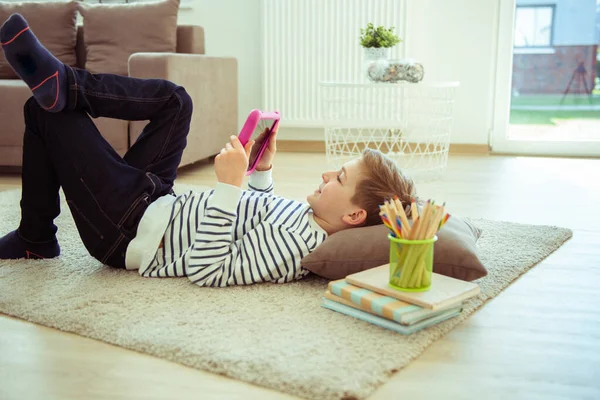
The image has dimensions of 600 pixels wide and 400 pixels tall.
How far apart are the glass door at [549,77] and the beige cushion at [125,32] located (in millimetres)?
1783

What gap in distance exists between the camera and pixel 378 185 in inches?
54.3

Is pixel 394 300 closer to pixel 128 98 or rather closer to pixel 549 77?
pixel 128 98

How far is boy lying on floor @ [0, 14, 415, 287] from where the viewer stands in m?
1.36

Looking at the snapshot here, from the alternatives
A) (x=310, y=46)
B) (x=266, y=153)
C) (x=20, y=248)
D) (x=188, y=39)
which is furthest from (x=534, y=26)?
(x=20, y=248)

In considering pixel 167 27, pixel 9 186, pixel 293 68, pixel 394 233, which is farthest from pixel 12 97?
pixel 394 233

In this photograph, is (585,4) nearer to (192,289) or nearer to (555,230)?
(555,230)

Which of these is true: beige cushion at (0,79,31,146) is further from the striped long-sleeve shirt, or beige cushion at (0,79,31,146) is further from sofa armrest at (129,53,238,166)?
the striped long-sleeve shirt

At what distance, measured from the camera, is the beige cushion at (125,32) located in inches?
121

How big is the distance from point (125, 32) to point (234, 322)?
2252 millimetres

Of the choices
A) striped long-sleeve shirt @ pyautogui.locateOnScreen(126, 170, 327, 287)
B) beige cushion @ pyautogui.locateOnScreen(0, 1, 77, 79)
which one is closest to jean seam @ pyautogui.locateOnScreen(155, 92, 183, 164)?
striped long-sleeve shirt @ pyautogui.locateOnScreen(126, 170, 327, 287)

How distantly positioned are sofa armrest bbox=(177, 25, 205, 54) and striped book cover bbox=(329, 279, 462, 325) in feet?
7.21

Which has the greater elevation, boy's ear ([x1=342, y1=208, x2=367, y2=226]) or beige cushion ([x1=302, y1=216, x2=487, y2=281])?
boy's ear ([x1=342, y1=208, x2=367, y2=226])

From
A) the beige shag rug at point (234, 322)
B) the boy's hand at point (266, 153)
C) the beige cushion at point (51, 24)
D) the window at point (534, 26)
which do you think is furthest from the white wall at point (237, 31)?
the beige shag rug at point (234, 322)

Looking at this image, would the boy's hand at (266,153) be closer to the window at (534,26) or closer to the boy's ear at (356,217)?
the boy's ear at (356,217)
